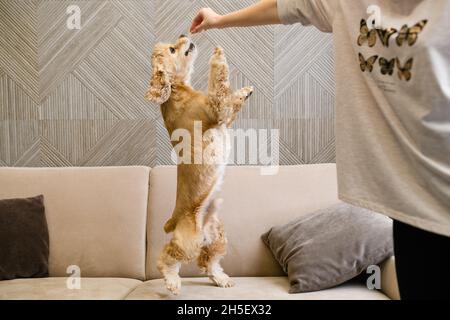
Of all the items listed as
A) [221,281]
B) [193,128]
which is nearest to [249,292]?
[221,281]

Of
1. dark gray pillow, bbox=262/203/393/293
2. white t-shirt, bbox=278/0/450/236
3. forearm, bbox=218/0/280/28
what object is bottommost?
dark gray pillow, bbox=262/203/393/293

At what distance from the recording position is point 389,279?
179 cm

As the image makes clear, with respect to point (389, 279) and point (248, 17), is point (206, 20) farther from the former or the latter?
point (389, 279)

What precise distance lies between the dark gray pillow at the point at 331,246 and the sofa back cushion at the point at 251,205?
0.36ft

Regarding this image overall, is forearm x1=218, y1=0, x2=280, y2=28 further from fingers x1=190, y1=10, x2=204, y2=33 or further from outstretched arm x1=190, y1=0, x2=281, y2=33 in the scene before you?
fingers x1=190, y1=10, x2=204, y2=33

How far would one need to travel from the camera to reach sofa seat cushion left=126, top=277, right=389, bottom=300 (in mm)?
1737

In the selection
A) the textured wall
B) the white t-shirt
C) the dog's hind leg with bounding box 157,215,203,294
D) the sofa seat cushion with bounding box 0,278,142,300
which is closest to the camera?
the white t-shirt

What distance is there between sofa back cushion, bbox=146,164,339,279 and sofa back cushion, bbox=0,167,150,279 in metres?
0.07

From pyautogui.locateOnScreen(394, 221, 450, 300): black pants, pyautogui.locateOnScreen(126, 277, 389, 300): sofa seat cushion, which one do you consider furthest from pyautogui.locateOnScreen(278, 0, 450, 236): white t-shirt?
pyautogui.locateOnScreen(126, 277, 389, 300): sofa seat cushion

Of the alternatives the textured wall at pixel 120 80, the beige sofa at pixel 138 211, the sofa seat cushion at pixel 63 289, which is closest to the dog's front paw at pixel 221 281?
the beige sofa at pixel 138 211

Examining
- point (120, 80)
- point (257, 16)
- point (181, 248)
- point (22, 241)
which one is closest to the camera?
point (257, 16)

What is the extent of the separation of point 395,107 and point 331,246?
1.13 m

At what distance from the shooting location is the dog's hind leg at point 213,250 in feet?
5.64

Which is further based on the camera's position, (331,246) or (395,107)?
(331,246)
